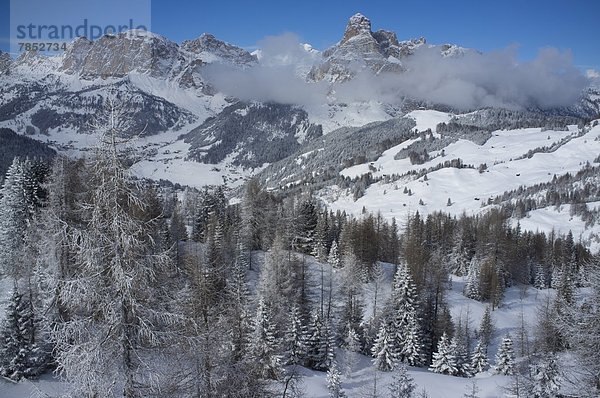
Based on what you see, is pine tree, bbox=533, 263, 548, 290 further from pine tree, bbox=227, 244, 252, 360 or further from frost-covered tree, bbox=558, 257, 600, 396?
frost-covered tree, bbox=558, 257, 600, 396

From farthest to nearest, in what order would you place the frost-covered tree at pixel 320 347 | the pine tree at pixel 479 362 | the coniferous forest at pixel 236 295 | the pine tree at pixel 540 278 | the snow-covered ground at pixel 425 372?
the pine tree at pixel 540 278, the pine tree at pixel 479 362, the frost-covered tree at pixel 320 347, the snow-covered ground at pixel 425 372, the coniferous forest at pixel 236 295

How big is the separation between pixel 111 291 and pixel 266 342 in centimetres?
3320

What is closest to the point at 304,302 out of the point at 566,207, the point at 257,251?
the point at 257,251

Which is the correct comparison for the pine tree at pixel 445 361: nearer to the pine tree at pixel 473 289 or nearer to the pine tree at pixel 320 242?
the pine tree at pixel 320 242

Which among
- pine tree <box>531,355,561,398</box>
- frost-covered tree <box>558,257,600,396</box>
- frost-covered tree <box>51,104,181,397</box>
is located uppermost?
frost-covered tree <box>51,104,181,397</box>

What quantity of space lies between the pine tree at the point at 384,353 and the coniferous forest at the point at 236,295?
0.22m

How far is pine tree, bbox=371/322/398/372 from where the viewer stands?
47594mm

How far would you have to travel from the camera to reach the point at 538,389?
93.9 feet

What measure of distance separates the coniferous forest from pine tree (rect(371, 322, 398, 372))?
224 millimetres

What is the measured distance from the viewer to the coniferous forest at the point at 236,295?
34.9 feet

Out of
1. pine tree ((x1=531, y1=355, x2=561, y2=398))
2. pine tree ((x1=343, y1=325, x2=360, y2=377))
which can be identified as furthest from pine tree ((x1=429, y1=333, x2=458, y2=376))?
pine tree ((x1=531, y1=355, x2=561, y2=398))

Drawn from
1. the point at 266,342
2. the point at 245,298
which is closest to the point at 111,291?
the point at 245,298

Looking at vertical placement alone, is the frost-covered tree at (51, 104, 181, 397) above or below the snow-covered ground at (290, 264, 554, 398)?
above

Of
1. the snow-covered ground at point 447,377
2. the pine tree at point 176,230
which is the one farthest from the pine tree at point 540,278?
the pine tree at point 176,230
